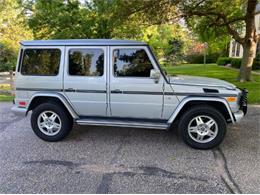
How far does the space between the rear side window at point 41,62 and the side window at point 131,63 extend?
46.0 inches

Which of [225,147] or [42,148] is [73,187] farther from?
[225,147]

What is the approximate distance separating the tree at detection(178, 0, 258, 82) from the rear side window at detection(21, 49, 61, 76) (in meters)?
8.25

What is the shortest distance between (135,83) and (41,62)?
1.93 m

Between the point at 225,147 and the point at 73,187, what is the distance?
2.86m

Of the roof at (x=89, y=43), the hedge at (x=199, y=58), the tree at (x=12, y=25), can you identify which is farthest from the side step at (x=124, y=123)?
the hedge at (x=199, y=58)

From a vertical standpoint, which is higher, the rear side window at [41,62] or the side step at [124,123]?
the rear side window at [41,62]

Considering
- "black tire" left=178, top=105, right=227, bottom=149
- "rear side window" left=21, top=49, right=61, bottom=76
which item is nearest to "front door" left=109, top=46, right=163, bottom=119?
"black tire" left=178, top=105, right=227, bottom=149

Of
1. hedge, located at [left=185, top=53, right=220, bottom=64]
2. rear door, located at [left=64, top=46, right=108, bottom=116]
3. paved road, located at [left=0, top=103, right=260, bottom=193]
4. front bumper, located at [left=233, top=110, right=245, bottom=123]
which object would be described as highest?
hedge, located at [left=185, top=53, right=220, bottom=64]

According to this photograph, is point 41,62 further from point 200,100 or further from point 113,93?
point 200,100

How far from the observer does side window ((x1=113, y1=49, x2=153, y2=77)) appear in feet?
14.5

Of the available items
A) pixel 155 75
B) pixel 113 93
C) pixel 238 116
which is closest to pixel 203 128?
pixel 238 116

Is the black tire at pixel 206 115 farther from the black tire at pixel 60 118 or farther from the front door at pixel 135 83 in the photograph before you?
the black tire at pixel 60 118

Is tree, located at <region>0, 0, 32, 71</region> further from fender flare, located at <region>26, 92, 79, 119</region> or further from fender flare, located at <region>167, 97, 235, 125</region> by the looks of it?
fender flare, located at <region>167, 97, 235, 125</region>

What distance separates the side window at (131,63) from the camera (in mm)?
4414
